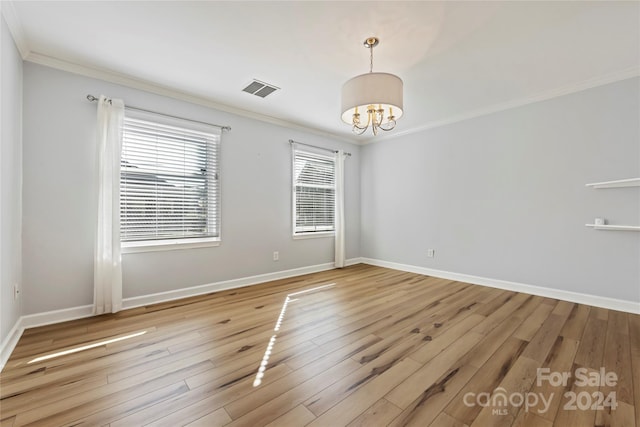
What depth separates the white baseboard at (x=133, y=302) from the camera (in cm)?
210

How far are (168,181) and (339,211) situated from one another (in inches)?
112

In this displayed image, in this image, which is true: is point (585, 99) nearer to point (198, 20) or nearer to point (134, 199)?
point (198, 20)

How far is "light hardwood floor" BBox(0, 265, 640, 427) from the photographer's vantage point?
1.38 m

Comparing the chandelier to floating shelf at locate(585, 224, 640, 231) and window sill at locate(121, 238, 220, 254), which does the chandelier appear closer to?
window sill at locate(121, 238, 220, 254)

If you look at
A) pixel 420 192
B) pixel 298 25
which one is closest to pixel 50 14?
pixel 298 25

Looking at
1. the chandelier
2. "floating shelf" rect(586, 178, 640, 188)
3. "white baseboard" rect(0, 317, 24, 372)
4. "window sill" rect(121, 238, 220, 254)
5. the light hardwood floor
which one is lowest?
the light hardwood floor

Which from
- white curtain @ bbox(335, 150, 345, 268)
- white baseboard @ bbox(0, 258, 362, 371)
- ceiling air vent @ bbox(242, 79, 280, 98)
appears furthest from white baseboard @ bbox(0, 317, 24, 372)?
white curtain @ bbox(335, 150, 345, 268)

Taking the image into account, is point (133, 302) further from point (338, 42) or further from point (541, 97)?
point (541, 97)

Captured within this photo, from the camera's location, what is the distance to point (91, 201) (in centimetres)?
→ 270

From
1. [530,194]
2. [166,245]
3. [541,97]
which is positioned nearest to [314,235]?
[166,245]

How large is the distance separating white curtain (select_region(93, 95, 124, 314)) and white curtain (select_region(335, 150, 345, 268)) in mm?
3266

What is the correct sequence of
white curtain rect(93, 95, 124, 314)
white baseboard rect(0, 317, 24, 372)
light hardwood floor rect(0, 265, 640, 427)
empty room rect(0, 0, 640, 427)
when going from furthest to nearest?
white curtain rect(93, 95, 124, 314)
white baseboard rect(0, 317, 24, 372)
empty room rect(0, 0, 640, 427)
light hardwood floor rect(0, 265, 640, 427)

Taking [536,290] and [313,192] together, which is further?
[313,192]

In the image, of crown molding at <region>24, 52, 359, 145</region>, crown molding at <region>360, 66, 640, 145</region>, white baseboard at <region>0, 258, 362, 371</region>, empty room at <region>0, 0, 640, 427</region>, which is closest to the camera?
empty room at <region>0, 0, 640, 427</region>
